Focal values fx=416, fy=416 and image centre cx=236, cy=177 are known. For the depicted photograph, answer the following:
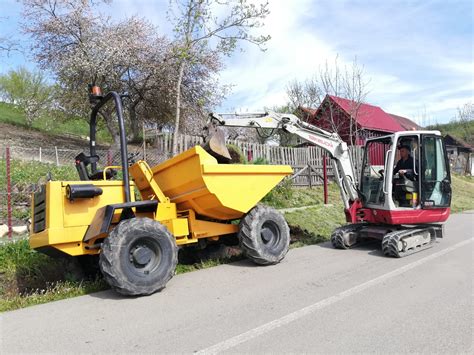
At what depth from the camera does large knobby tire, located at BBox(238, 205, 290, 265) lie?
21.3 feet

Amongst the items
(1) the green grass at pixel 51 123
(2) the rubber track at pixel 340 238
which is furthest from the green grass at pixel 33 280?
(1) the green grass at pixel 51 123

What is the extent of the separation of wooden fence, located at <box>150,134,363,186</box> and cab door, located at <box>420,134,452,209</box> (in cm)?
570

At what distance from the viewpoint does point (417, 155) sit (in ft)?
26.6

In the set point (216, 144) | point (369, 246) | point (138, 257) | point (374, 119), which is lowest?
point (369, 246)

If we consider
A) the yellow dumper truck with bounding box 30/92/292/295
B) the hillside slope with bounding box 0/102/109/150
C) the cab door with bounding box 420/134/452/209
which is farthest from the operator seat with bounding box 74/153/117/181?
the hillside slope with bounding box 0/102/109/150

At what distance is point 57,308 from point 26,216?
5003mm

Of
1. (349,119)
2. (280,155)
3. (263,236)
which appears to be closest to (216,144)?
(263,236)

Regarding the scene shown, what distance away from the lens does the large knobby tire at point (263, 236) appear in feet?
21.3

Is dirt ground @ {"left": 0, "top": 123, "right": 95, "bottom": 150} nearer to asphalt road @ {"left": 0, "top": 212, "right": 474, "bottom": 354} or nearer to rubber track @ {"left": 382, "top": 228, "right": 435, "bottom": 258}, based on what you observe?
asphalt road @ {"left": 0, "top": 212, "right": 474, "bottom": 354}

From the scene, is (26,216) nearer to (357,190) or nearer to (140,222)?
(140,222)

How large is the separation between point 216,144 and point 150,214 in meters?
1.43

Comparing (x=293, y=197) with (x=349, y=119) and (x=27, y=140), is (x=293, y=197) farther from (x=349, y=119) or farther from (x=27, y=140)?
(x=349, y=119)

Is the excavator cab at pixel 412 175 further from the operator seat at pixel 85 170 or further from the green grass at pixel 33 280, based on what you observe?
the green grass at pixel 33 280

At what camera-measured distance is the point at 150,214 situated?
20.0 feet
